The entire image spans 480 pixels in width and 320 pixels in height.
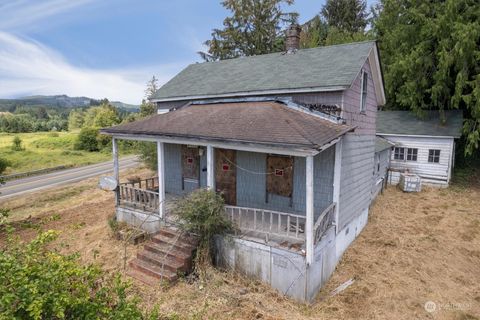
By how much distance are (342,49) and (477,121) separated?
13519 mm

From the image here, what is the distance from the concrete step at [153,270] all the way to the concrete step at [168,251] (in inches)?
14.3

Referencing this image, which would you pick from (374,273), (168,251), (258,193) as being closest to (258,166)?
(258,193)

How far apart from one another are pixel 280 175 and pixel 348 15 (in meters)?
37.6

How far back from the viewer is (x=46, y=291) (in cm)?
333

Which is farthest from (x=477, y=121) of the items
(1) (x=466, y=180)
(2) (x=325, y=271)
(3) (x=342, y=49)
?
(2) (x=325, y=271)

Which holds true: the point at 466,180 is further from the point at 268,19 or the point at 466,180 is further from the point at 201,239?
the point at 268,19

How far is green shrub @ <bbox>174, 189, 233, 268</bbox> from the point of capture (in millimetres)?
6898

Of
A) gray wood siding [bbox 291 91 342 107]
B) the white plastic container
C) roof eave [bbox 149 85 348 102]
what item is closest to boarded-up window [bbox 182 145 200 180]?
roof eave [bbox 149 85 348 102]

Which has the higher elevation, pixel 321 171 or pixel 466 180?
pixel 321 171

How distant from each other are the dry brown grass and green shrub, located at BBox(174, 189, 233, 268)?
0.55 metres

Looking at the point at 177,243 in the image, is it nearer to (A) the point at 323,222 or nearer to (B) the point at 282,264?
(B) the point at 282,264

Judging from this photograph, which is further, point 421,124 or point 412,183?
point 421,124

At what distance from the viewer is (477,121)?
17.5m

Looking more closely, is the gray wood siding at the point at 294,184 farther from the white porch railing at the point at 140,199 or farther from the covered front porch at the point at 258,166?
the white porch railing at the point at 140,199
